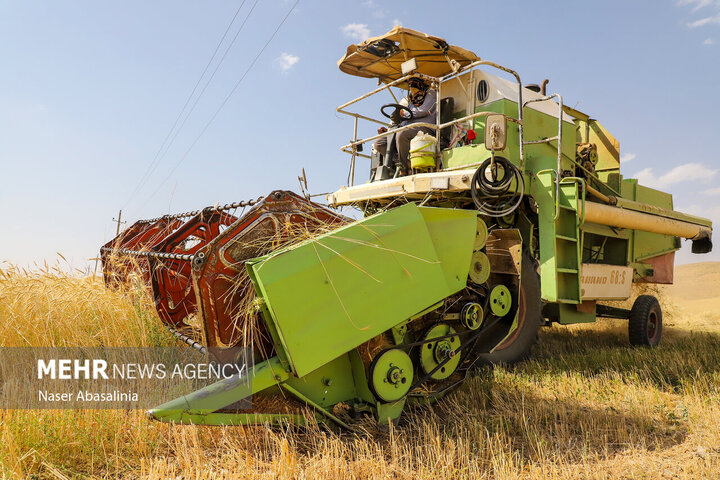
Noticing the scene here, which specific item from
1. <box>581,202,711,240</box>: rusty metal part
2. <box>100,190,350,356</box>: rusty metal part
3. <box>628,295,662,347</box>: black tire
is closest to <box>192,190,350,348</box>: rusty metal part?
<box>100,190,350,356</box>: rusty metal part

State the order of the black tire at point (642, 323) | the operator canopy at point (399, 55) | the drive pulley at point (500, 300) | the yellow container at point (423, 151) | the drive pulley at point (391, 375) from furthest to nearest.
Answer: the black tire at point (642, 323) → the operator canopy at point (399, 55) → the yellow container at point (423, 151) → the drive pulley at point (500, 300) → the drive pulley at point (391, 375)

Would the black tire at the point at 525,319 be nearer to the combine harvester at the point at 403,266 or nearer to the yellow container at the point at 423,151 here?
the combine harvester at the point at 403,266

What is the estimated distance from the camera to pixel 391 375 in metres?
3.02

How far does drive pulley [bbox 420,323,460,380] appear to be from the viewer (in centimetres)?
342

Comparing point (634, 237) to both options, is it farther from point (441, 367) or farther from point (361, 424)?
point (361, 424)

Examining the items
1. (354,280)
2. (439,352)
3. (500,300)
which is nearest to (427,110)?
(500,300)

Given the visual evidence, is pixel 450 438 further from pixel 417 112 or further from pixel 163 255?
pixel 417 112

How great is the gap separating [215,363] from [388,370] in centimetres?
123

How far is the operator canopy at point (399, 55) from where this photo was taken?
17.0 feet

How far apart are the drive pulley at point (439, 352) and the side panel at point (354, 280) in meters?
0.35

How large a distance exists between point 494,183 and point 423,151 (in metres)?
0.87

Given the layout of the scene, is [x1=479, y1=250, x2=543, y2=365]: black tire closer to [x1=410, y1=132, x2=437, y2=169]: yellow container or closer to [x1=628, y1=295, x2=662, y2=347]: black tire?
[x1=410, y1=132, x2=437, y2=169]: yellow container

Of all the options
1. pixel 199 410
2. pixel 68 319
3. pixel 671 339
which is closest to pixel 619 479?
pixel 199 410

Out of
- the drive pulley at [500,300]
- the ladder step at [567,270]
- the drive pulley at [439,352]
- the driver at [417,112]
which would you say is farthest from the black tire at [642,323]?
the drive pulley at [439,352]
